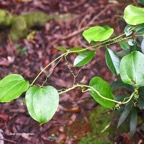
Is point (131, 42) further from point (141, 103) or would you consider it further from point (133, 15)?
point (141, 103)

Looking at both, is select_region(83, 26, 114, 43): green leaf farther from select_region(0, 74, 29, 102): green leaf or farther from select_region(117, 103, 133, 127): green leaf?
select_region(117, 103, 133, 127): green leaf

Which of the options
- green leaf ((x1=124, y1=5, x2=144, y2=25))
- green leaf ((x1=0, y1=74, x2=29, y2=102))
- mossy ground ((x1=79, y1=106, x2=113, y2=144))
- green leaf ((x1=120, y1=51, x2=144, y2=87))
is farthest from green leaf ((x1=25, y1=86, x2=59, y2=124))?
mossy ground ((x1=79, y1=106, x2=113, y2=144))

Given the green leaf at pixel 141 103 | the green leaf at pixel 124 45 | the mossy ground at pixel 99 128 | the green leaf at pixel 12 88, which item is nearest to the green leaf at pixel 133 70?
the green leaf at pixel 124 45

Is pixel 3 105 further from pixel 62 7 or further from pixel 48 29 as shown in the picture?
pixel 62 7

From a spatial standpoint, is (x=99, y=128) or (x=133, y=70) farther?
(x=99, y=128)

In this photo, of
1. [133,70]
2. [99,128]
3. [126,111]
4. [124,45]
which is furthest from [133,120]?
[133,70]

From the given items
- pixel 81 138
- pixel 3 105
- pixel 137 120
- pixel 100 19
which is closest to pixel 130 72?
pixel 137 120

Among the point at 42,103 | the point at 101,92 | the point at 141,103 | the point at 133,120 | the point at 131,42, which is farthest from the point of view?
the point at 133,120
